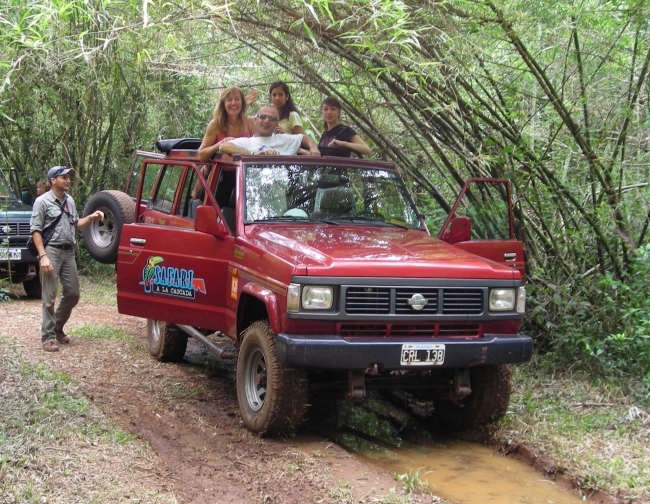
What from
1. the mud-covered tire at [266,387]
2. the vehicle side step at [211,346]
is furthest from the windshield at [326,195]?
the vehicle side step at [211,346]

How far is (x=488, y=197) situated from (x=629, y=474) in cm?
328

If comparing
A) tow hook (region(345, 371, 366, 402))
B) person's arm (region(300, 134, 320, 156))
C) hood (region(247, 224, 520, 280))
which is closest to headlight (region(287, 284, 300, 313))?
hood (region(247, 224, 520, 280))

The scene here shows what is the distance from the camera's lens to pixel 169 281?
6.33 m

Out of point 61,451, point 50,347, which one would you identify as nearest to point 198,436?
point 61,451

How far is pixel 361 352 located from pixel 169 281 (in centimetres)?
201

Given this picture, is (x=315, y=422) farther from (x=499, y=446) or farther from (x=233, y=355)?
(x=499, y=446)

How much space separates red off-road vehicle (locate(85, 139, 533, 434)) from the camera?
196 inches

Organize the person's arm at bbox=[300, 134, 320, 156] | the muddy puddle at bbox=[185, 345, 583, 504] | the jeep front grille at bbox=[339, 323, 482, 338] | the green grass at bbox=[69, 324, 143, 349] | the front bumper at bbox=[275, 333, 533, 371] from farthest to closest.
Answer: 1. the green grass at bbox=[69, 324, 143, 349]
2. the person's arm at bbox=[300, 134, 320, 156]
3. the jeep front grille at bbox=[339, 323, 482, 338]
4. the front bumper at bbox=[275, 333, 533, 371]
5. the muddy puddle at bbox=[185, 345, 583, 504]

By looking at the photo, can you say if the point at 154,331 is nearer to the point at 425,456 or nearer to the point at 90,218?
the point at 90,218

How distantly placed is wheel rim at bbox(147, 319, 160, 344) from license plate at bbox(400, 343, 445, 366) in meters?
3.39

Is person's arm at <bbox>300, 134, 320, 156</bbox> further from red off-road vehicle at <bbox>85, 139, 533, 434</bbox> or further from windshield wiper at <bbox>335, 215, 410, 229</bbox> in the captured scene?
windshield wiper at <bbox>335, 215, 410, 229</bbox>

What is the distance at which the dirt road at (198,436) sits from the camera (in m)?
4.57

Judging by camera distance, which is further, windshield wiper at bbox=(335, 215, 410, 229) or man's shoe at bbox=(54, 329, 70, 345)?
man's shoe at bbox=(54, 329, 70, 345)

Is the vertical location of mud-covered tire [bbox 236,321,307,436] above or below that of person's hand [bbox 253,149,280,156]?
below
